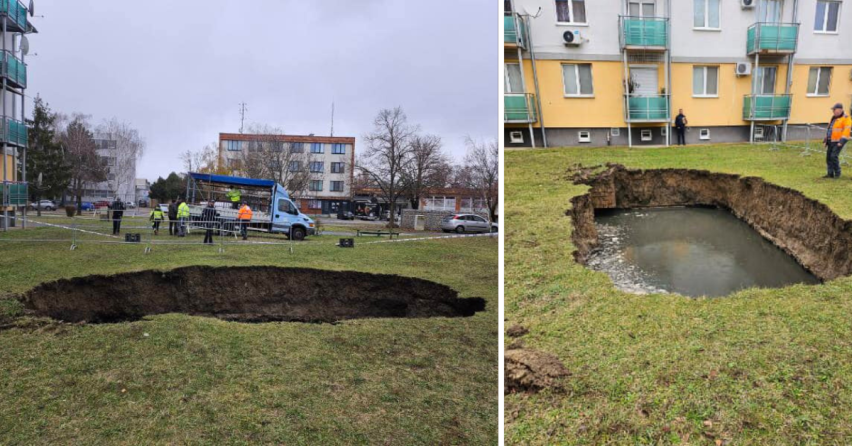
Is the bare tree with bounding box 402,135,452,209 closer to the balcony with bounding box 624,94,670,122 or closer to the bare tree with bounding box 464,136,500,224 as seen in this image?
the bare tree with bounding box 464,136,500,224

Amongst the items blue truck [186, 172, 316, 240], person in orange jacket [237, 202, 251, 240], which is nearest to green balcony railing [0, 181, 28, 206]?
person in orange jacket [237, 202, 251, 240]

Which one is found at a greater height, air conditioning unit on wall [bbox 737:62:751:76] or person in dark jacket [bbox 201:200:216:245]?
air conditioning unit on wall [bbox 737:62:751:76]

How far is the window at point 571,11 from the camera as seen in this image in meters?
2.09

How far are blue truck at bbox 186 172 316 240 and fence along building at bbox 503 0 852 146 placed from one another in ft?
30.1

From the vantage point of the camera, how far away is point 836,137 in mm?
2205

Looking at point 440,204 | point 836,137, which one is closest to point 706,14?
point 836,137

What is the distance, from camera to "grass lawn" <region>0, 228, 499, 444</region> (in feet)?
9.50

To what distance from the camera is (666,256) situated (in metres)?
2.28

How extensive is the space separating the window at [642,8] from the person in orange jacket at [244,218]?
9.32 metres

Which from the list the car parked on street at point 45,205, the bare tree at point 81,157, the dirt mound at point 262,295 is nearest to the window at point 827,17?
the dirt mound at point 262,295

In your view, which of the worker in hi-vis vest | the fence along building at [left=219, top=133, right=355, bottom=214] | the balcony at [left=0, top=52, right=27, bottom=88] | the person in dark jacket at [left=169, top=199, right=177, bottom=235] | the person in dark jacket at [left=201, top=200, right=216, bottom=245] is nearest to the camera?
the balcony at [left=0, top=52, right=27, bottom=88]

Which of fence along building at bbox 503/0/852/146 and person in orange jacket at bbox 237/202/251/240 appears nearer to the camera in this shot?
fence along building at bbox 503/0/852/146

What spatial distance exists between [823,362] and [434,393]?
2.34m

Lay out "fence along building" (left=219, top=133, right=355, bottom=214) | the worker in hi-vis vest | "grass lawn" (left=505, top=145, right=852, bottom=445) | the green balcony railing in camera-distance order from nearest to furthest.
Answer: "grass lawn" (left=505, top=145, right=852, bottom=445), the green balcony railing, the worker in hi-vis vest, "fence along building" (left=219, top=133, right=355, bottom=214)
